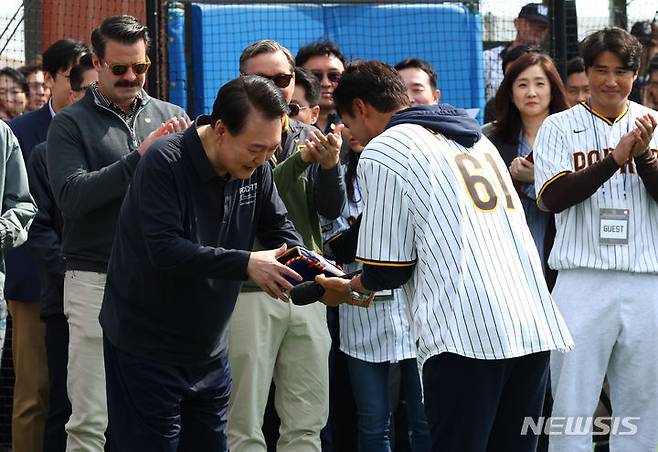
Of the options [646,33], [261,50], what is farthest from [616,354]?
[646,33]

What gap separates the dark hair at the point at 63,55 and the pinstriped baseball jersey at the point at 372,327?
2.01 metres

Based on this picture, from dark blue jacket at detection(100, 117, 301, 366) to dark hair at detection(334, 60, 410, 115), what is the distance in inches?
21.5

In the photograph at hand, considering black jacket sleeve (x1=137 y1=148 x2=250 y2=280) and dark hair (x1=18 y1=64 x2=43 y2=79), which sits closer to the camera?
black jacket sleeve (x1=137 y1=148 x2=250 y2=280)

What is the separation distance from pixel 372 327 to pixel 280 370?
581mm

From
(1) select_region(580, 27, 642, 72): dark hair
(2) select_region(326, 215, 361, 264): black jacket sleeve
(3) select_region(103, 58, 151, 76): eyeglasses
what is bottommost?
(2) select_region(326, 215, 361, 264): black jacket sleeve

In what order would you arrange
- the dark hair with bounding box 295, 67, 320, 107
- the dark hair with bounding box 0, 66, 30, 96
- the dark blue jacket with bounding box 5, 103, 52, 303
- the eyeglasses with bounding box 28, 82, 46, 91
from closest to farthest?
the dark hair with bounding box 295, 67, 320, 107 < the dark blue jacket with bounding box 5, 103, 52, 303 < the dark hair with bounding box 0, 66, 30, 96 < the eyeglasses with bounding box 28, 82, 46, 91

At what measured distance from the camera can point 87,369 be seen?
5.46 m

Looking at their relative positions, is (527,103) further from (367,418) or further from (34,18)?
(34,18)

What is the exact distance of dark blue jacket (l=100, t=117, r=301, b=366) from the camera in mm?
4199

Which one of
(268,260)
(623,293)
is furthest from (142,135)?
(623,293)

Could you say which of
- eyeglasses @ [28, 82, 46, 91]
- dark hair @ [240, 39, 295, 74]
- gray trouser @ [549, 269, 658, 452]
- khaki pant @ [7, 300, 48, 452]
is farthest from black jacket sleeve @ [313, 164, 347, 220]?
eyeglasses @ [28, 82, 46, 91]

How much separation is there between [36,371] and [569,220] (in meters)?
3.17

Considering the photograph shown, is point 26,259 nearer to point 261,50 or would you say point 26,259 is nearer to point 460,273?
point 261,50

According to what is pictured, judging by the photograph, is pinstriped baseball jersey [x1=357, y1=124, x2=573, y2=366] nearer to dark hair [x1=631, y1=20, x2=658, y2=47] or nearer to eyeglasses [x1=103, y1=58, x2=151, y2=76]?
eyeglasses [x1=103, y1=58, x2=151, y2=76]
